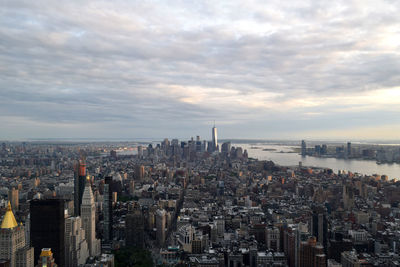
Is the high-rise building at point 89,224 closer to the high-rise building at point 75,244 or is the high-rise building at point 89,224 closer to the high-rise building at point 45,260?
the high-rise building at point 75,244

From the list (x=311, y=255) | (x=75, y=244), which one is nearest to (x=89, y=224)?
(x=75, y=244)

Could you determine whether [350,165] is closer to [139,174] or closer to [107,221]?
[139,174]

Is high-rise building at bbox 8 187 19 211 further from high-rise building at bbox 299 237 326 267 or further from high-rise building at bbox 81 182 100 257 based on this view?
high-rise building at bbox 299 237 326 267

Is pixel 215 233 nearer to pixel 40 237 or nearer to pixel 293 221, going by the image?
pixel 293 221

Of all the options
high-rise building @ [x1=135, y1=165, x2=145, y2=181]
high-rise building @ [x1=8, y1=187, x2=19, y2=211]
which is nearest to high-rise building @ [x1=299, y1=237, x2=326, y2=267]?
high-rise building @ [x1=8, y1=187, x2=19, y2=211]

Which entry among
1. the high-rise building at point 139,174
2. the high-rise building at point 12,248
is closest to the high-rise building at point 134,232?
the high-rise building at point 12,248

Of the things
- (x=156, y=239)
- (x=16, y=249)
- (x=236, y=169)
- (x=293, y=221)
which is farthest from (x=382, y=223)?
(x=236, y=169)
